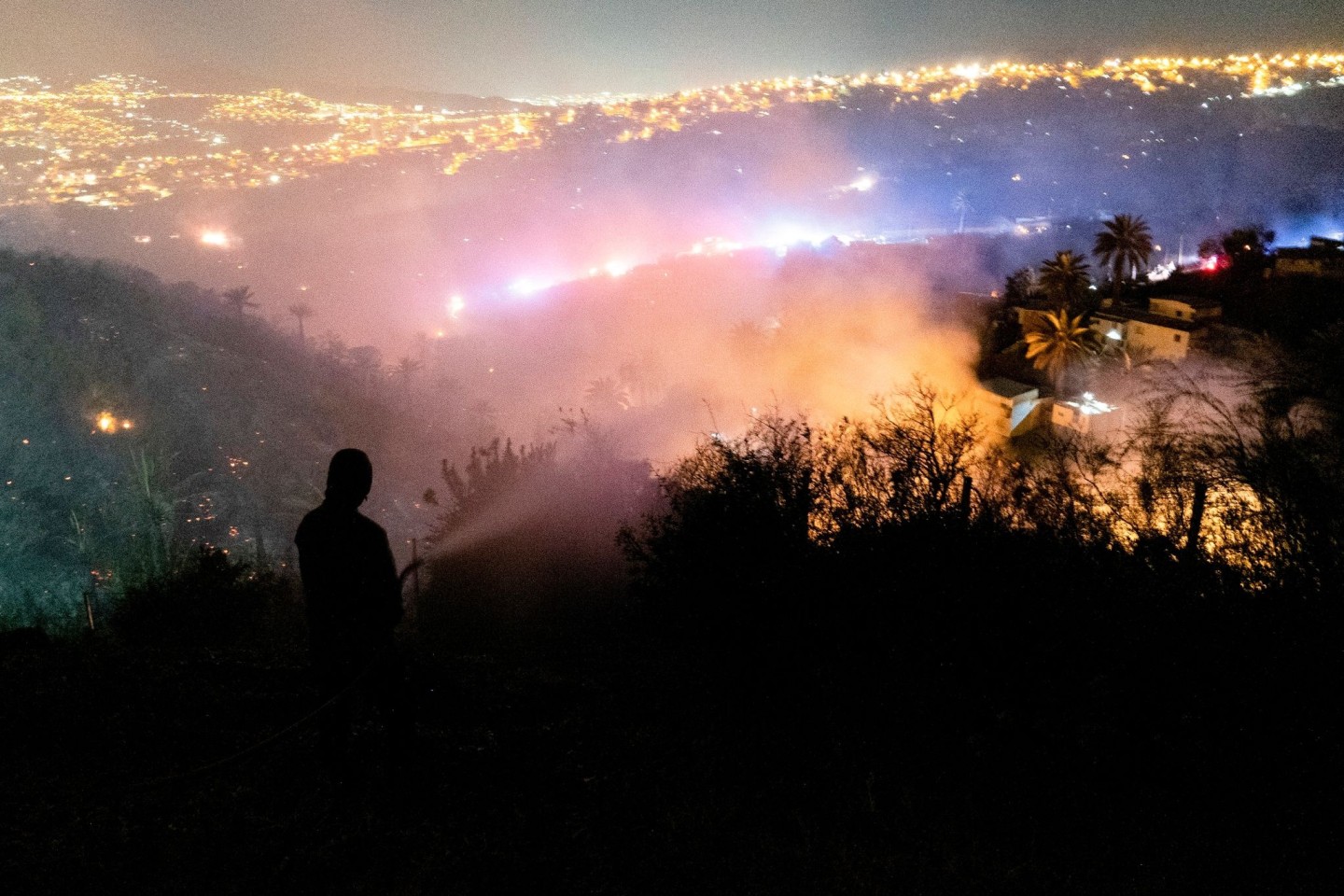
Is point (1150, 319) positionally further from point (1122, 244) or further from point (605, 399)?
point (605, 399)

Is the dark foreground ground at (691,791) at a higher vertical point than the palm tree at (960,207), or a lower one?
lower

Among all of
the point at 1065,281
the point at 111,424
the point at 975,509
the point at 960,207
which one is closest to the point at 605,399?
the point at 111,424

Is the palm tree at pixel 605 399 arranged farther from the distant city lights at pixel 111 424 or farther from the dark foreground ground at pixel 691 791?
the dark foreground ground at pixel 691 791

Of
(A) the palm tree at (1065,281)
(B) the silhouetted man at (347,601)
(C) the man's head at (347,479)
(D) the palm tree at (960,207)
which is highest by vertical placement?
(D) the palm tree at (960,207)

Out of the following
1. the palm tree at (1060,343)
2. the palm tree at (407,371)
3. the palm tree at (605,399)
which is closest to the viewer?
the palm tree at (1060,343)

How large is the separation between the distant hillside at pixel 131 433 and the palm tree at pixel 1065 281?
37.8 metres

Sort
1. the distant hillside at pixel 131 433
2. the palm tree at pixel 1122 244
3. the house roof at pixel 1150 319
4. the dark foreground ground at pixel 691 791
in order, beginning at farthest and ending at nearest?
the palm tree at pixel 1122 244 → the house roof at pixel 1150 319 → the distant hillside at pixel 131 433 → the dark foreground ground at pixel 691 791

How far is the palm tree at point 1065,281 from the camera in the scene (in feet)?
126

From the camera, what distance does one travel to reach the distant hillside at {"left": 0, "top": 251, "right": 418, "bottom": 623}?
93.5 feet

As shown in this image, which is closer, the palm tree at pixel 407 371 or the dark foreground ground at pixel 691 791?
the dark foreground ground at pixel 691 791

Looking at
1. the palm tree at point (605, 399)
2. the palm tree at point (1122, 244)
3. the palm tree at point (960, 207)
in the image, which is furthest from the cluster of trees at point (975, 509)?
the palm tree at point (960, 207)

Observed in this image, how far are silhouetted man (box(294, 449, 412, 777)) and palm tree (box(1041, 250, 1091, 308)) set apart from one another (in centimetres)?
4098

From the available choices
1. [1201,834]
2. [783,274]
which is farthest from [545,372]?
[1201,834]

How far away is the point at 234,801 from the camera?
3873mm
